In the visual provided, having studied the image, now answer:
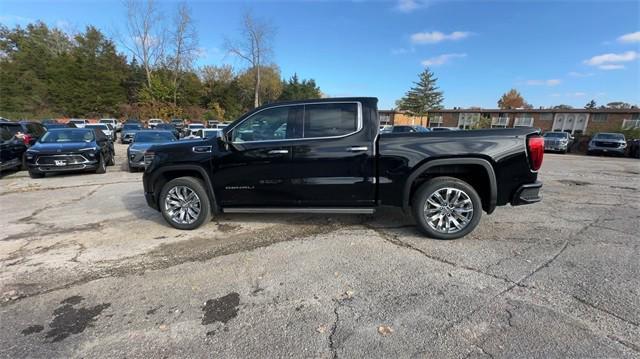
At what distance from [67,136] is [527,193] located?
42.3 feet

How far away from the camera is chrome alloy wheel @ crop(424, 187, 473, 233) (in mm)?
3969

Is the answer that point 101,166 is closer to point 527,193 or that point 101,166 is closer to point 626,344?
point 527,193

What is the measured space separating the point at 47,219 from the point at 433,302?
20.9 ft

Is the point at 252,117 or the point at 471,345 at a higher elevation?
the point at 252,117

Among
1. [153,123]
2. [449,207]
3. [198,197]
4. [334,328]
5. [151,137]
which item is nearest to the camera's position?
[334,328]

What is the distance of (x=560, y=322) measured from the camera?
2.40 meters

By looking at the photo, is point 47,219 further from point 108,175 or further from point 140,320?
point 108,175

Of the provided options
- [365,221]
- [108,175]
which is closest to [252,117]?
[365,221]

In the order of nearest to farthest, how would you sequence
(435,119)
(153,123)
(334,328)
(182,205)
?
(334,328) → (182,205) → (153,123) → (435,119)

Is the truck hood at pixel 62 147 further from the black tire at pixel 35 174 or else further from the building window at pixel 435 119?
the building window at pixel 435 119

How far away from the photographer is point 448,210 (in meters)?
4.01

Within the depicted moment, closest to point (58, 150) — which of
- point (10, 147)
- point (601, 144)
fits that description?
point (10, 147)

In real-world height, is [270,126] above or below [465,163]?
above

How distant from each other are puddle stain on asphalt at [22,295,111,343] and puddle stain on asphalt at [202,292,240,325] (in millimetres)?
943
